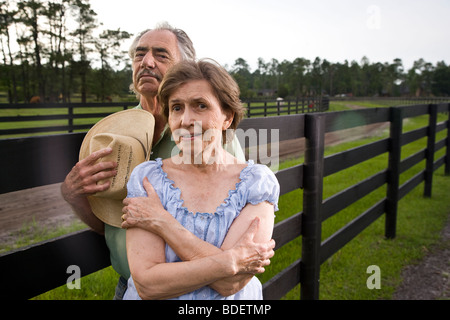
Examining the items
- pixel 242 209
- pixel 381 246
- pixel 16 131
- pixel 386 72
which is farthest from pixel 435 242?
pixel 386 72

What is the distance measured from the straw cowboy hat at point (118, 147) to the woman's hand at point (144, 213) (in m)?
0.18

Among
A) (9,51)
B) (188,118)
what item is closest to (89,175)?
(188,118)

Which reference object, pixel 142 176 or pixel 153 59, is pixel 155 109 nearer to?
pixel 153 59

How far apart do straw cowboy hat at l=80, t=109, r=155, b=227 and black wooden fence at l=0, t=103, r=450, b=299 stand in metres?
0.16

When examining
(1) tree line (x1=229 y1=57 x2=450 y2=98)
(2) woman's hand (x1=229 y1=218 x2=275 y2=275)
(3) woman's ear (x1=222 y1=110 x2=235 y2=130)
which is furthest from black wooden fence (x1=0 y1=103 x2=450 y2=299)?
(1) tree line (x1=229 y1=57 x2=450 y2=98)

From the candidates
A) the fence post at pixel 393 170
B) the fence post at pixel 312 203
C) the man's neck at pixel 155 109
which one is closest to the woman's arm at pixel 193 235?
the man's neck at pixel 155 109

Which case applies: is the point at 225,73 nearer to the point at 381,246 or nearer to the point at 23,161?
the point at 23,161

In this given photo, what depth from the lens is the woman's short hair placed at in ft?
3.91

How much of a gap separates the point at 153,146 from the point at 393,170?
404cm

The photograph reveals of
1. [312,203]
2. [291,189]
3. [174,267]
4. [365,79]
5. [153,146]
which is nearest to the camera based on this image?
[174,267]

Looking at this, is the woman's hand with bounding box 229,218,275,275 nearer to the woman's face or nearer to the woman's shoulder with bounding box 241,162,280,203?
the woman's shoulder with bounding box 241,162,280,203

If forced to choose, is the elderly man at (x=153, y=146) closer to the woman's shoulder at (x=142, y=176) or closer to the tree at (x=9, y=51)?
the woman's shoulder at (x=142, y=176)

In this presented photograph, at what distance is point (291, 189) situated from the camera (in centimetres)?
272

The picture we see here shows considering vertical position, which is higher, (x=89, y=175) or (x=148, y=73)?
(x=148, y=73)
